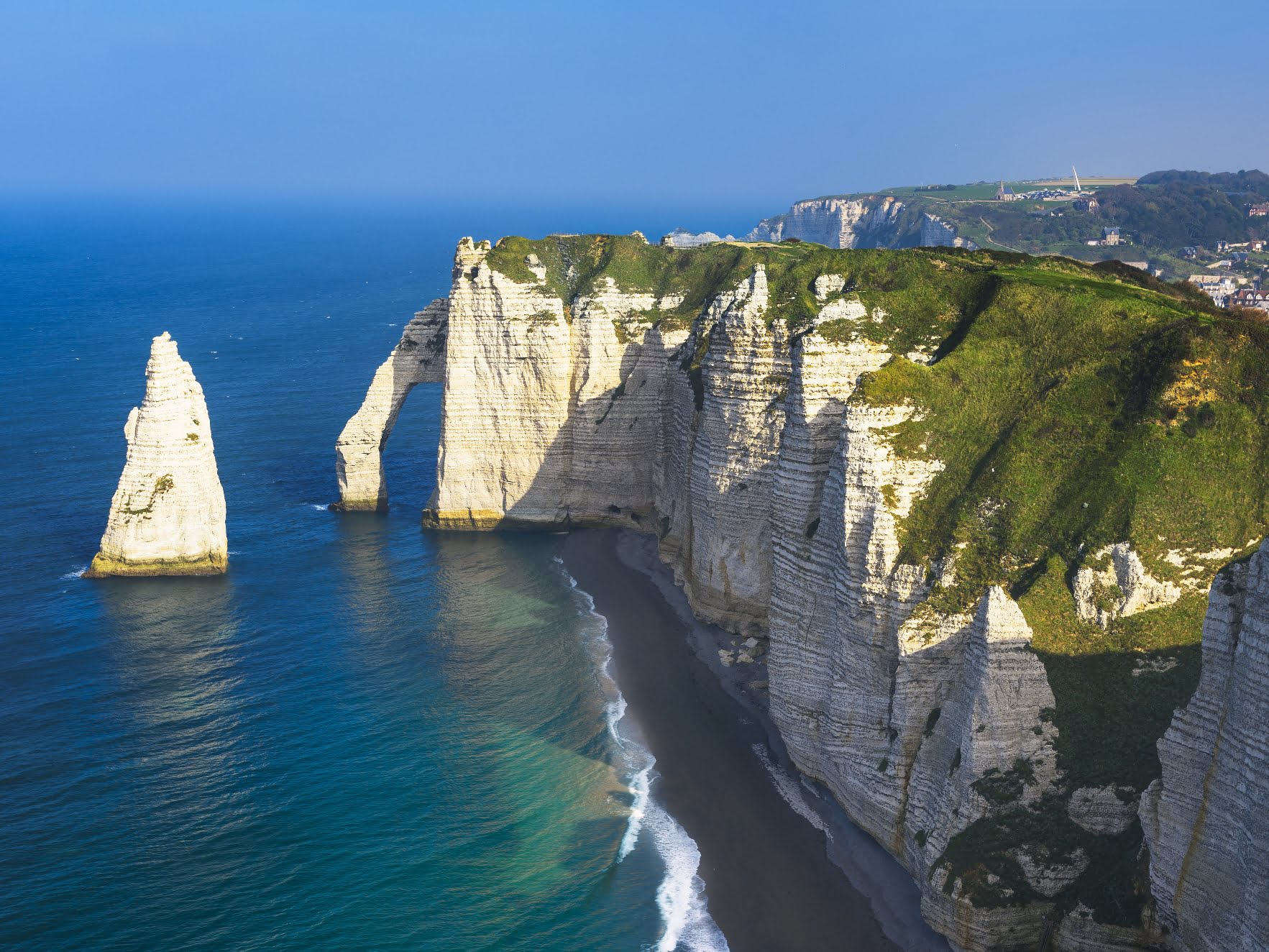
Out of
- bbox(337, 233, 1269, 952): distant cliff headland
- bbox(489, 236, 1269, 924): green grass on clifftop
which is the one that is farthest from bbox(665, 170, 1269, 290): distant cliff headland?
bbox(489, 236, 1269, 924): green grass on clifftop

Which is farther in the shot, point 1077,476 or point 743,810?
point 743,810

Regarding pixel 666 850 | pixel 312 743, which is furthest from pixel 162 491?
pixel 666 850

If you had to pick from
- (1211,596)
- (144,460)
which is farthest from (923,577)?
(144,460)

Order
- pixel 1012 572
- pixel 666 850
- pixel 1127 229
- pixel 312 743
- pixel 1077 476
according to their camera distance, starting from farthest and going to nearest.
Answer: pixel 1127 229, pixel 312 743, pixel 666 850, pixel 1077 476, pixel 1012 572

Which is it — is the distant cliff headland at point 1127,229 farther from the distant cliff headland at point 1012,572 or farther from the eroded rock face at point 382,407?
the distant cliff headland at point 1012,572

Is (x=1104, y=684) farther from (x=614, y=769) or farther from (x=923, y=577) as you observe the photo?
(x=614, y=769)

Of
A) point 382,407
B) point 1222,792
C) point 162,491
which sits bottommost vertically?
point 1222,792

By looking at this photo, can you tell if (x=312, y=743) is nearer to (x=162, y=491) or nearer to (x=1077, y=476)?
(x=162, y=491)
